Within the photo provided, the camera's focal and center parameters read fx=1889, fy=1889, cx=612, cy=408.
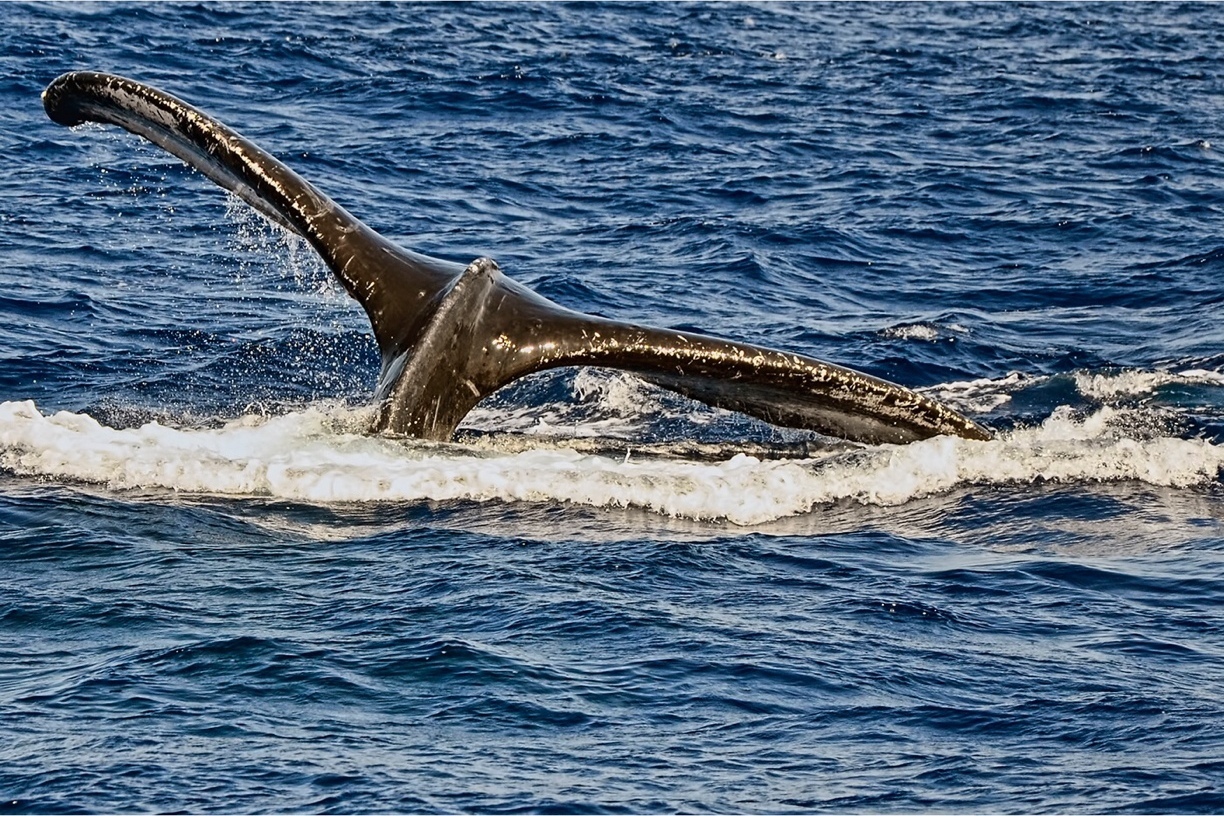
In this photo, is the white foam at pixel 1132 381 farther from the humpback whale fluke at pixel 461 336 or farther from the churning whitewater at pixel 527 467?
the humpback whale fluke at pixel 461 336

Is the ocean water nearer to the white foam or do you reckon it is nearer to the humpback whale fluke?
the white foam

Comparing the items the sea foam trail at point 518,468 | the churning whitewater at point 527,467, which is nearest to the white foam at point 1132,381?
the churning whitewater at point 527,467

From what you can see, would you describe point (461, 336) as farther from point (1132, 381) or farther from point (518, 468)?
point (1132, 381)

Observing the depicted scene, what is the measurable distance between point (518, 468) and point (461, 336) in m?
0.88


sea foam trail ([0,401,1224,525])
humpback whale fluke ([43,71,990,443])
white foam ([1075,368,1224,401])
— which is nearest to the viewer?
humpback whale fluke ([43,71,990,443])

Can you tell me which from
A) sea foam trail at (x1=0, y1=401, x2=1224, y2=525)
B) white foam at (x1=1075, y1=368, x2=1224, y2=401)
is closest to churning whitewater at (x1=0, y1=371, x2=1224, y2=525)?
sea foam trail at (x1=0, y1=401, x2=1224, y2=525)

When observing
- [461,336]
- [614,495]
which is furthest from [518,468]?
[461,336]

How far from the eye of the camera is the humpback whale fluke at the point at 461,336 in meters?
10.4

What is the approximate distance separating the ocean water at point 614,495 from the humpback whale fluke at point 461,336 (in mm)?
369

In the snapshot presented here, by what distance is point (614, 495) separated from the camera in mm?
10766

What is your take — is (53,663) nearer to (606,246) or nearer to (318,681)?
(318,681)

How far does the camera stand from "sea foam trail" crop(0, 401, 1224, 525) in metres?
10.6

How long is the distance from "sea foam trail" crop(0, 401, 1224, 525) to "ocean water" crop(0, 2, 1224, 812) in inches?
1.2

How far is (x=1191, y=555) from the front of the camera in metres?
9.90
